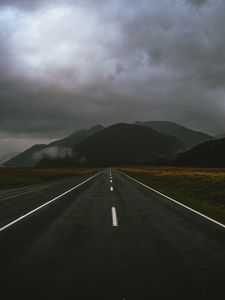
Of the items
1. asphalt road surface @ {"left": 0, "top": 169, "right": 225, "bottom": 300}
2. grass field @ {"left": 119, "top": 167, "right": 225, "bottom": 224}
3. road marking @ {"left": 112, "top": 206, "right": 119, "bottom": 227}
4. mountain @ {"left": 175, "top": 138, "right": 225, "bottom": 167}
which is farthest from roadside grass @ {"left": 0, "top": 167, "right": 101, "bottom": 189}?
mountain @ {"left": 175, "top": 138, "right": 225, "bottom": 167}

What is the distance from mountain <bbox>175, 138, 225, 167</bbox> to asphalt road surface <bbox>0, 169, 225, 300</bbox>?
13622 centimetres

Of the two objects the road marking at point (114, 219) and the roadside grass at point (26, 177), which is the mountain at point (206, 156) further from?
the road marking at point (114, 219)

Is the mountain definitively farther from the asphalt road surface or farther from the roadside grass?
the asphalt road surface

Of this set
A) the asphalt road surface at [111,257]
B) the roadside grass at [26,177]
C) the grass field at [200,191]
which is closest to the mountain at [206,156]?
the roadside grass at [26,177]

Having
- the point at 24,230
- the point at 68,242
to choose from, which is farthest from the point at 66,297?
the point at 24,230

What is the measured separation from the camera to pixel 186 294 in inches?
201

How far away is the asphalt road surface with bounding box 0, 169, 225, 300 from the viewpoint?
5.26m

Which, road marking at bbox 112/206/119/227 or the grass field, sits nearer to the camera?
road marking at bbox 112/206/119/227

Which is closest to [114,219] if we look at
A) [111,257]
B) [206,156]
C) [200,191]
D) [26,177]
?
[111,257]

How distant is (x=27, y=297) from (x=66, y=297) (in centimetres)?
Answer: 59

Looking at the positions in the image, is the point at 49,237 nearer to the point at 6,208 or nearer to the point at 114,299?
the point at 114,299

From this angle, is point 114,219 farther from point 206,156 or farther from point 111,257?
point 206,156

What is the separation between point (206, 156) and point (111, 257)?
159 m

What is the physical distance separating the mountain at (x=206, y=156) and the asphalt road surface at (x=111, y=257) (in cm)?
13622
